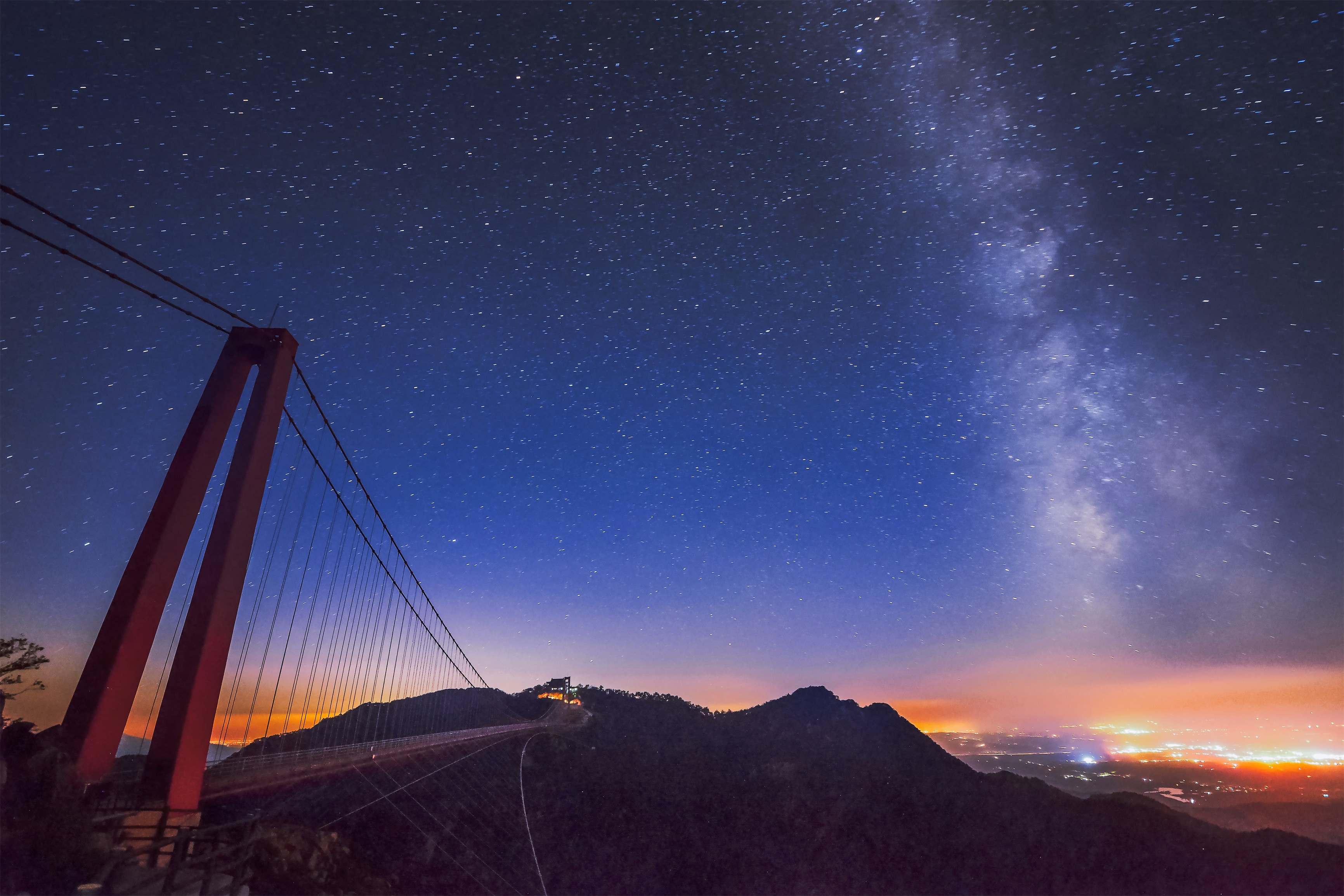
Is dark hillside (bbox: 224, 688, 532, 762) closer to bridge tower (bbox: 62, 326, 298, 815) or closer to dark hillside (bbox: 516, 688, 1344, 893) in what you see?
dark hillside (bbox: 516, 688, 1344, 893)

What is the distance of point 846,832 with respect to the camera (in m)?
92.5

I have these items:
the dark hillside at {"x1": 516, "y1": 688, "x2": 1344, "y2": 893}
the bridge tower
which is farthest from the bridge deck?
the dark hillside at {"x1": 516, "y1": 688, "x2": 1344, "y2": 893}

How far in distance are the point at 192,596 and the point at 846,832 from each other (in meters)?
103

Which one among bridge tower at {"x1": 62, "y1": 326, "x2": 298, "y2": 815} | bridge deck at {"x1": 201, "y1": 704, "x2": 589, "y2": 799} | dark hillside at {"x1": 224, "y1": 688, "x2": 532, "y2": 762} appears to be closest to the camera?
bridge tower at {"x1": 62, "y1": 326, "x2": 298, "y2": 815}

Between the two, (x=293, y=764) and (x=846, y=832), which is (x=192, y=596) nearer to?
(x=293, y=764)

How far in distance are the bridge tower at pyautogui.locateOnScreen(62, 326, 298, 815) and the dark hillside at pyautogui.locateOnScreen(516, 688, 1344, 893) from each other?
56029 millimetres

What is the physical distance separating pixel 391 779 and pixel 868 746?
360 feet

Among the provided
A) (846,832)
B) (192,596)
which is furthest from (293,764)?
(846,832)

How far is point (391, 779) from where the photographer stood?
1838 inches

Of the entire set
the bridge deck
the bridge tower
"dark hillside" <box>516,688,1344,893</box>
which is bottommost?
"dark hillside" <box>516,688,1344,893</box>

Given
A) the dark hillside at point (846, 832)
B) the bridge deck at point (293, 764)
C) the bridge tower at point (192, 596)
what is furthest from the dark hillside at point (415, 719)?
the bridge tower at point (192, 596)

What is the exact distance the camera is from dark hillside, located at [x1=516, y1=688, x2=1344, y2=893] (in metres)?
70.9

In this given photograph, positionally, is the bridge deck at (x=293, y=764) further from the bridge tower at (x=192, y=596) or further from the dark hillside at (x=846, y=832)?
the dark hillside at (x=846, y=832)

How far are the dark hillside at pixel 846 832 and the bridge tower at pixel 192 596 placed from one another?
5603 centimetres
